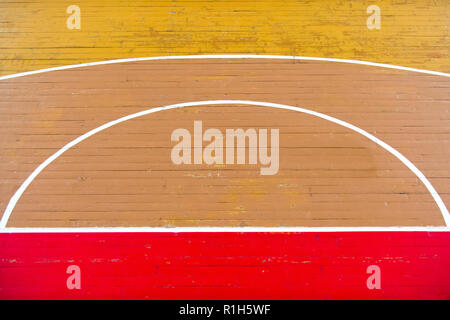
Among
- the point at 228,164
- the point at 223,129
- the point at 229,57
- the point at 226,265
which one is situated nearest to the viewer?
the point at 226,265

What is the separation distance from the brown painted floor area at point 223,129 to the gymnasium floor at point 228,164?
2cm

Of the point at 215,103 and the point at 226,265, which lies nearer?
the point at 226,265

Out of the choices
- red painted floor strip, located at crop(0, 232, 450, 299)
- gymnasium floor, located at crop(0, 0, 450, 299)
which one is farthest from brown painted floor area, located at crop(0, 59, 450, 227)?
red painted floor strip, located at crop(0, 232, 450, 299)

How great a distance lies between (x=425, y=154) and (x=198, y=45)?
12.4 feet

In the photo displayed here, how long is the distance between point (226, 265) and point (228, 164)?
54.6 inches

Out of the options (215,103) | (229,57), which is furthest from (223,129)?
(229,57)

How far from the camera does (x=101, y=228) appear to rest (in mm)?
3441

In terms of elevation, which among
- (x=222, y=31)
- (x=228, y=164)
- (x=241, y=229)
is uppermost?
(x=222, y=31)

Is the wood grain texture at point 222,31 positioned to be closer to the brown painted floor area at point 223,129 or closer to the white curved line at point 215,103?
the brown painted floor area at point 223,129

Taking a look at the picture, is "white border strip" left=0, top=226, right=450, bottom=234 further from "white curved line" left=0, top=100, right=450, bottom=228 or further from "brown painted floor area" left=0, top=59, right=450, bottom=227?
"white curved line" left=0, top=100, right=450, bottom=228

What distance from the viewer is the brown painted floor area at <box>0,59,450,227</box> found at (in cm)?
350

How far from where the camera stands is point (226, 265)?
11.3ft

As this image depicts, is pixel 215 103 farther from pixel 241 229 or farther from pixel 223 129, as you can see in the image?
pixel 241 229

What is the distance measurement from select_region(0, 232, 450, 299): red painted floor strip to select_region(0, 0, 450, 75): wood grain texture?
109 inches
